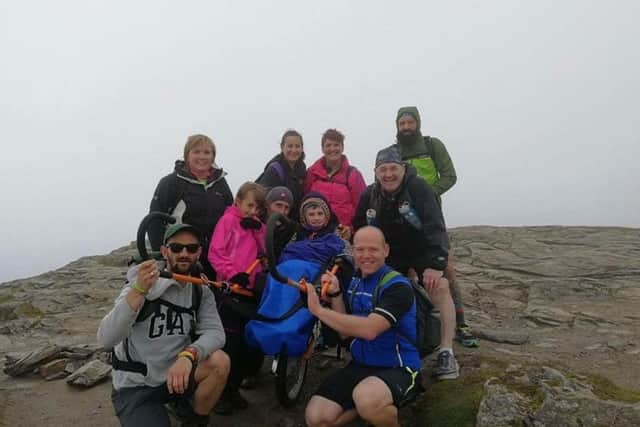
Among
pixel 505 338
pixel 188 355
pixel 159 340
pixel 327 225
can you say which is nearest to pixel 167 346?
pixel 159 340

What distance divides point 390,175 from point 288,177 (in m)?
2.01

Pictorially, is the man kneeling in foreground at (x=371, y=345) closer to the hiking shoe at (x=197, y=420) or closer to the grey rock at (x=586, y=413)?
the hiking shoe at (x=197, y=420)

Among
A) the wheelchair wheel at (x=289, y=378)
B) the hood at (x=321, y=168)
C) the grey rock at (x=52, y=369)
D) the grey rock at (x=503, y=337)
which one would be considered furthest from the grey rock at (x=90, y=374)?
the grey rock at (x=503, y=337)

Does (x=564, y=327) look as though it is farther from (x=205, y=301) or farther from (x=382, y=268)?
(x=205, y=301)

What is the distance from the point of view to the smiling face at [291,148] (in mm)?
7703

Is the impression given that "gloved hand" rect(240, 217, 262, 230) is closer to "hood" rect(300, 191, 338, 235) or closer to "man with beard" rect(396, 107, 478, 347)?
"hood" rect(300, 191, 338, 235)

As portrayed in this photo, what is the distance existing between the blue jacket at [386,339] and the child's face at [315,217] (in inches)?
47.8

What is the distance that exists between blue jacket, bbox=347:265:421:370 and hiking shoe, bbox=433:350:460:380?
125cm

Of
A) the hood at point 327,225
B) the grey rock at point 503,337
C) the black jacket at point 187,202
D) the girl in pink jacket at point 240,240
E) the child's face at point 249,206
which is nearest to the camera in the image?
the girl in pink jacket at point 240,240

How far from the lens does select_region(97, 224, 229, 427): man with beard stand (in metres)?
4.60

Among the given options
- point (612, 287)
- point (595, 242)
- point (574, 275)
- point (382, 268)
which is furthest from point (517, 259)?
point (382, 268)

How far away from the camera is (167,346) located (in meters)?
4.96

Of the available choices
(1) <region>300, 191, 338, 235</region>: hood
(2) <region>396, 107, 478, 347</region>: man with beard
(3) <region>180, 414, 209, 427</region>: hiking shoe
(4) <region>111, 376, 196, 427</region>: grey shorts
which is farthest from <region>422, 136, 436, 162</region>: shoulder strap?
(3) <region>180, 414, 209, 427</region>: hiking shoe

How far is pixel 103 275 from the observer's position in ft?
56.0
